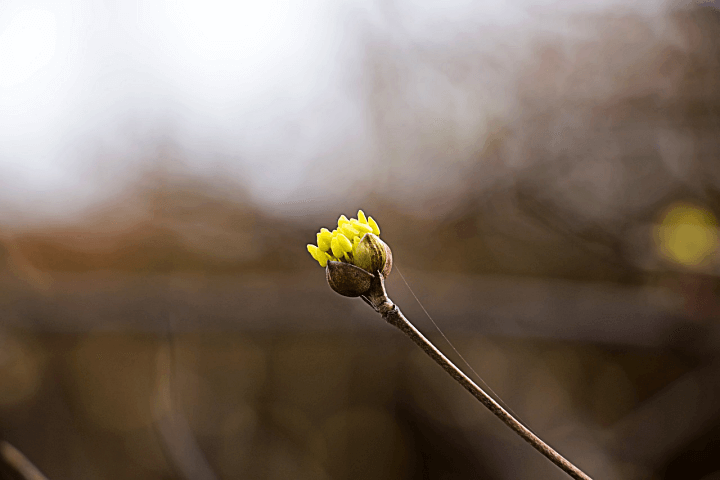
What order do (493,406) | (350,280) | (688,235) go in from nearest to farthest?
1. (493,406)
2. (350,280)
3. (688,235)

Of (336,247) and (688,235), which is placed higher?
(336,247)

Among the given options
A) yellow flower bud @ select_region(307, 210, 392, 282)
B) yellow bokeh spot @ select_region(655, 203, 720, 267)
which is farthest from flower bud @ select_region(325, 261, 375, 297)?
yellow bokeh spot @ select_region(655, 203, 720, 267)

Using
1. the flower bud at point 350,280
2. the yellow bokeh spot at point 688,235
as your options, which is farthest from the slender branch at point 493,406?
the yellow bokeh spot at point 688,235

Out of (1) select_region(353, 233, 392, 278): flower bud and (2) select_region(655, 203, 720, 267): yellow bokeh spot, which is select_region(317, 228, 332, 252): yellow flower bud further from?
(2) select_region(655, 203, 720, 267): yellow bokeh spot

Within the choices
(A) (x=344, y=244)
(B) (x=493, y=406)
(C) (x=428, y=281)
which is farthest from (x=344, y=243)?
(C) (x=428, y=281)

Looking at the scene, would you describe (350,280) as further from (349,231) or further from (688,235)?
(688,235)

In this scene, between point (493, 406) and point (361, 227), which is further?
point (361, 227)

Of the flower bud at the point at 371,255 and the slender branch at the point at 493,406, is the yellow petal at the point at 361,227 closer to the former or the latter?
the flower bud at the point at 371,255
